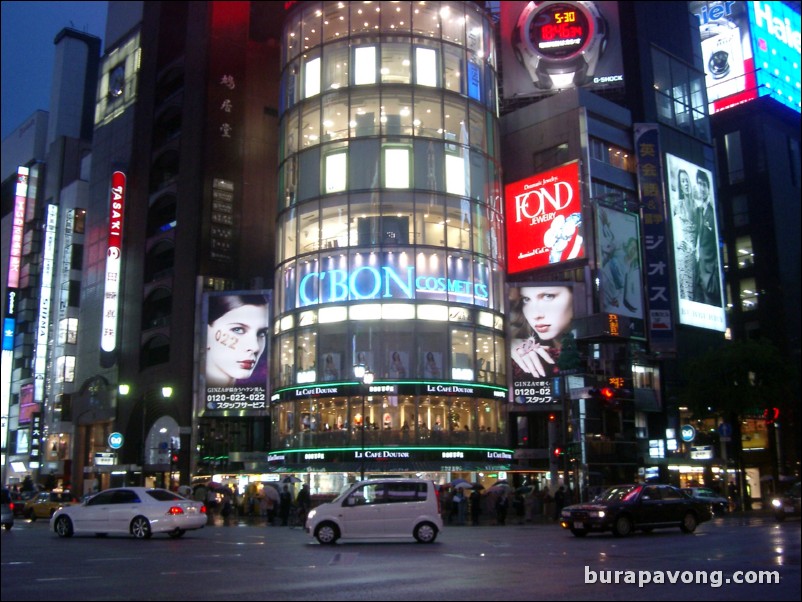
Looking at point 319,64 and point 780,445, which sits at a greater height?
point 319,64

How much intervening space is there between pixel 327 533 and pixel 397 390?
94.8 feet

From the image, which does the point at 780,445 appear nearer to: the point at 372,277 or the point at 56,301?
the point at 372,277

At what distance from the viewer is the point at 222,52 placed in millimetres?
71375

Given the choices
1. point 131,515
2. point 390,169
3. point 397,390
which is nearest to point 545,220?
point 390,169

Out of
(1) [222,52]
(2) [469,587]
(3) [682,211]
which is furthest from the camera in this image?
(1) [222,52]

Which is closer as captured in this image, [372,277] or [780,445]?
[372,277]

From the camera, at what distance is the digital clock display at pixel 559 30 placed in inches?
2766

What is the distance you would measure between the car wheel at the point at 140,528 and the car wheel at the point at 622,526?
43.7 ft

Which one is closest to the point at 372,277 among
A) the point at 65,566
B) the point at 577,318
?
the point at 577,318

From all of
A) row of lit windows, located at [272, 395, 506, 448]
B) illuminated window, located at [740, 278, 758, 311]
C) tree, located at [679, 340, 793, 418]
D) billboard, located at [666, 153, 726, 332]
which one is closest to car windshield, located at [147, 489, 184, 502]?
row of lit windows, located at [272, 395, 506, 448]

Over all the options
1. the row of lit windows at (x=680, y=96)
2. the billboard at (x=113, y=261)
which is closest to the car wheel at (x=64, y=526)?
the billboard at (x=113, y=261)

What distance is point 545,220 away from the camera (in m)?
61.5

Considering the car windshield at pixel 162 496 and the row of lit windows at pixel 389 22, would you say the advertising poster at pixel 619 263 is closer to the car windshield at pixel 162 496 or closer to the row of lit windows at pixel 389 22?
the row of lit windows at pixel 389 22

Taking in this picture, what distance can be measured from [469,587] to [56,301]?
255 ft
